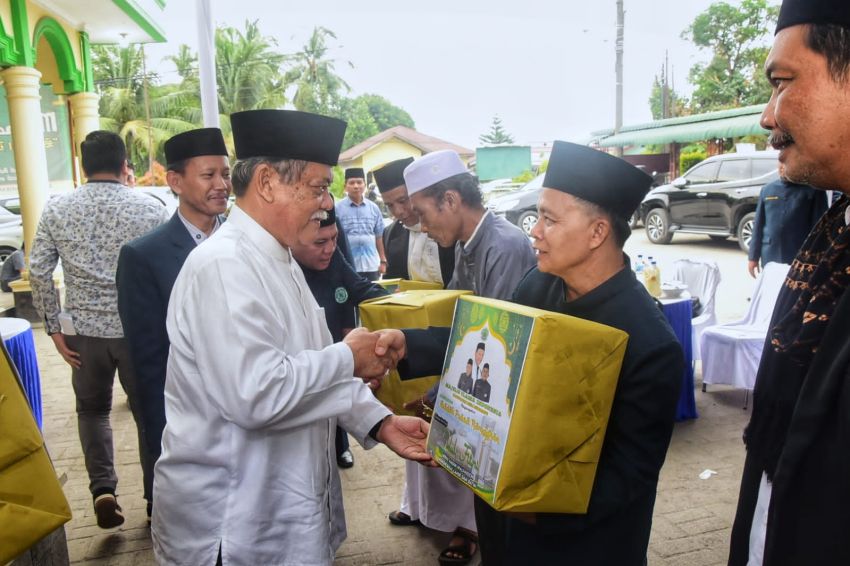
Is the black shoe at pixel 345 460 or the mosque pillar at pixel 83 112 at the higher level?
the mosque pillar at pixel 83 112

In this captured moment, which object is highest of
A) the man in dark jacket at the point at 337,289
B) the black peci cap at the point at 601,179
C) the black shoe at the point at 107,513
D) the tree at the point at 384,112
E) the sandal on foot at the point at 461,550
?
the tree at the point at 384,112

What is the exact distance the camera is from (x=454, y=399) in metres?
1.64

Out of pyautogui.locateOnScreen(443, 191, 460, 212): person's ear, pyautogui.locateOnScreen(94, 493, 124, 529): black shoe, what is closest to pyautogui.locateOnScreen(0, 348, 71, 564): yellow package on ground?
pyautogui.locateOnScreen(443, 191, 460, 212): person's ear

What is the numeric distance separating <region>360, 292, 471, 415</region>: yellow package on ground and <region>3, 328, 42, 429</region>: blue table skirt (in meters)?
2.48

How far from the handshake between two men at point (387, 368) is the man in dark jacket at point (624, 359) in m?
→ 0.27

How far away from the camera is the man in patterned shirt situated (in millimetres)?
3580

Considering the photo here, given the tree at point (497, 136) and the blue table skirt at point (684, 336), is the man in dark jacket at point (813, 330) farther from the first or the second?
the tree at point (497, 136)

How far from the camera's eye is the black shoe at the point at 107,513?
3.48 meters

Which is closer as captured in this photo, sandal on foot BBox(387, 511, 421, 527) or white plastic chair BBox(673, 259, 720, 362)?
sandal on foot BBox(387, 511, 421, 527)

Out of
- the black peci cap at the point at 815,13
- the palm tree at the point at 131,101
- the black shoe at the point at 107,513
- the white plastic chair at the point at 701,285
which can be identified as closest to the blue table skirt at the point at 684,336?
the white plastic chair at the point at 701,285

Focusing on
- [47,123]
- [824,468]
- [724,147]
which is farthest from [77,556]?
[724,147]

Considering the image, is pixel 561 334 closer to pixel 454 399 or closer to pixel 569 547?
pixel 454 399

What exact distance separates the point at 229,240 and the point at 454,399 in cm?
75

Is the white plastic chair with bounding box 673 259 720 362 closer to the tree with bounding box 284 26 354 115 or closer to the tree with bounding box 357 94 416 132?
the tree with bounding box 284 26 354 115
